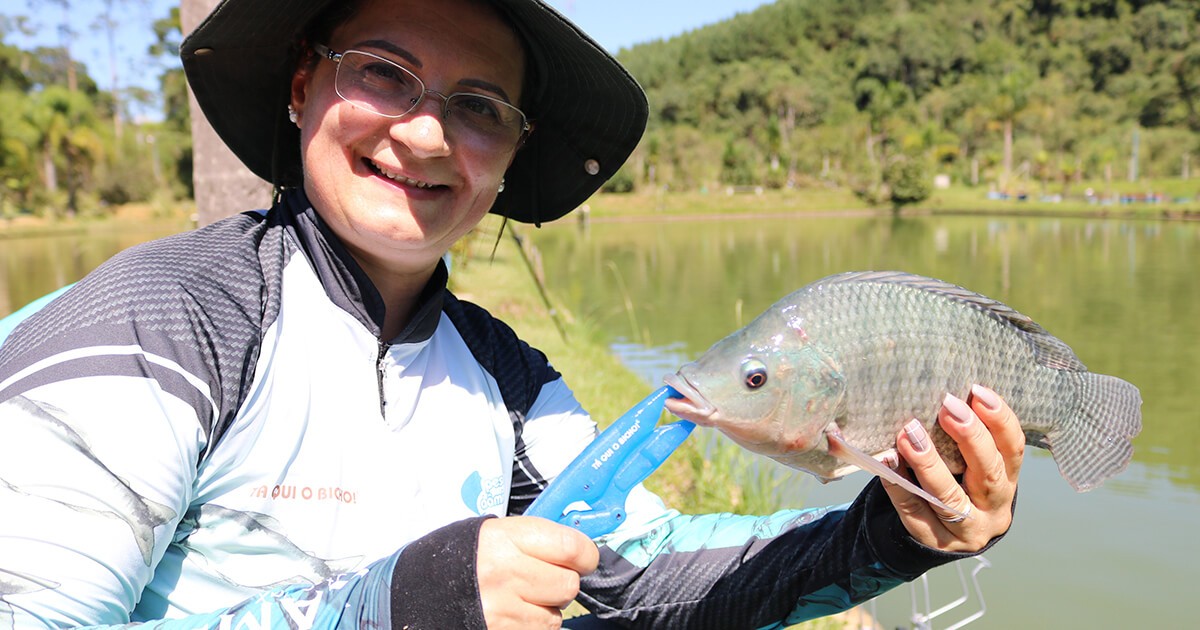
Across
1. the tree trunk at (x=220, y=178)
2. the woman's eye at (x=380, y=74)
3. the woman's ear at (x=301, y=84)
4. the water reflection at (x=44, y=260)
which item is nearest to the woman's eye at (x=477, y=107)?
the woman's eye at (x=380, y=74)

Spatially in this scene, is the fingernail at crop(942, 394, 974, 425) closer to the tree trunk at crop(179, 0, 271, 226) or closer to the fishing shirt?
the fishing shirt

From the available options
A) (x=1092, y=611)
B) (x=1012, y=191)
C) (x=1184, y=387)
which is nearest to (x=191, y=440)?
(x=1092, y=611)

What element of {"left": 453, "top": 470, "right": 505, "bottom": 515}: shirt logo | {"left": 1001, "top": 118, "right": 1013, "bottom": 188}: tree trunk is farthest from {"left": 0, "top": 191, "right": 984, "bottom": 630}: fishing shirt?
{"left": 1001, "top": 118, "right": 1013, "bottom": 188}: tree trunk

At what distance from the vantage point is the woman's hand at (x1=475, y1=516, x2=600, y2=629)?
1.08 meters

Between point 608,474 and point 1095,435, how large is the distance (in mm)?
1001

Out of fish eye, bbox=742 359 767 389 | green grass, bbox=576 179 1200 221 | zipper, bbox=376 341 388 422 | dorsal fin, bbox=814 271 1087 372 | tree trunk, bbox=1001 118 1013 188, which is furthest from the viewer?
tree trunk, bbox=1001 118 1013 188

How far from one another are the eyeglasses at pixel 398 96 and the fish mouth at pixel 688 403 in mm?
638

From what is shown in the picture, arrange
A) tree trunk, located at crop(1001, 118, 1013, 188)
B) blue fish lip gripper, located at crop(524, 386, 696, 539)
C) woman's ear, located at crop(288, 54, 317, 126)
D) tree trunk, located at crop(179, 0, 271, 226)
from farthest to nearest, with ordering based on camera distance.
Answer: tree trunk, located at crop(1001, 118, 1013, 188), tree trunk, located at crop(179, 0, 271, 226), woman's ear, located at crop(288, 54, 317, 126), blue fish lip gripper, located at crop(524, 386, 696, 539)

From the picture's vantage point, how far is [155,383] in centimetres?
117

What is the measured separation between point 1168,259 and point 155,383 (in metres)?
24.1

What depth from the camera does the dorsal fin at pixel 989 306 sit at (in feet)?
4.87

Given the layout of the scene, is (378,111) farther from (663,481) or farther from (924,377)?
(663,481)

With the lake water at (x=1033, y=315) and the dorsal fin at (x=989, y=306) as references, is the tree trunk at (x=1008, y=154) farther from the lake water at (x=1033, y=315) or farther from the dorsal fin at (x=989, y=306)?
the dorsal fin at (x=989, y=306)

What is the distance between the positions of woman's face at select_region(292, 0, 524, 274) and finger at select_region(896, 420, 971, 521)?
0.92 meters
